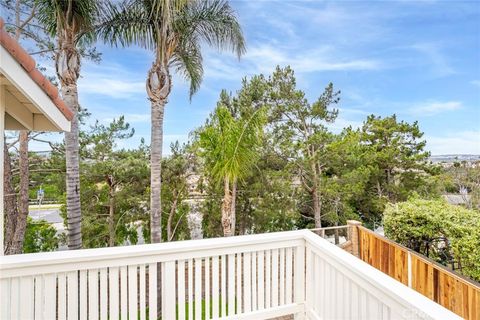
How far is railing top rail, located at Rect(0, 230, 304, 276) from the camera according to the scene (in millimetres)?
1656

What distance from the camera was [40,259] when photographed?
65.7 inches

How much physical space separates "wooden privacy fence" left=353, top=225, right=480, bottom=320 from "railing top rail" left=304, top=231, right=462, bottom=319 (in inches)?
94.6

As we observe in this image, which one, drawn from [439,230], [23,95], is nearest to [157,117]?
[23,95]

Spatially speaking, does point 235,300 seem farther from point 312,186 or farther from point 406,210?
point 312,186

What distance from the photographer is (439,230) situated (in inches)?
218

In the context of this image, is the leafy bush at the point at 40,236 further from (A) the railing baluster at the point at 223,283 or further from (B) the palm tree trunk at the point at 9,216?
(A) the railing baluster at the point at 223,283

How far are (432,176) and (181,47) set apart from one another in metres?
14.3

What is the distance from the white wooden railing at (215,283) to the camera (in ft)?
5.21

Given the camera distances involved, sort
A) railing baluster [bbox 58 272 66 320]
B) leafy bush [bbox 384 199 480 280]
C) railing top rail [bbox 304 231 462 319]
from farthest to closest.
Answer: leafy bush [bbox 384 199 480 280] < railing baluster [bbox 58 272 66 320] < railing top rail [bbox 304 231 462 319]

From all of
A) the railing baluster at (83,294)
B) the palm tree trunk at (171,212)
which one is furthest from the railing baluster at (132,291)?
the palm tree trunk at (171,212)

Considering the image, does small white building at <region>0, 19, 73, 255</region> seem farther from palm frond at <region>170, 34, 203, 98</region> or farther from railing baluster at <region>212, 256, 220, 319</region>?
palm frond at <region>170, 34, 203, 98</region>

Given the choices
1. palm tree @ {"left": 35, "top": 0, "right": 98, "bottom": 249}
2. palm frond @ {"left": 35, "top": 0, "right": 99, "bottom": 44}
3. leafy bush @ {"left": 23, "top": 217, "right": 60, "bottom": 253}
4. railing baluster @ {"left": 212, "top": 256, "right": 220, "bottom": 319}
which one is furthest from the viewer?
leafy bush @ {"left": 23, "top": 217, "right": 60, "bottom": 253}

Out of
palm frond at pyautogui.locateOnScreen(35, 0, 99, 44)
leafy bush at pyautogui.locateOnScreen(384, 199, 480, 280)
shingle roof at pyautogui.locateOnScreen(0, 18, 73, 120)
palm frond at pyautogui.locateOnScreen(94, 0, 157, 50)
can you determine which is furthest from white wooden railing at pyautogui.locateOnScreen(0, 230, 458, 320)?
palm frond at pyautogui.locateOnScreen(94, 0, 157, 50)

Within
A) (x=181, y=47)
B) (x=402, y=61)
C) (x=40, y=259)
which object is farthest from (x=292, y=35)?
(x=40, y=259)
